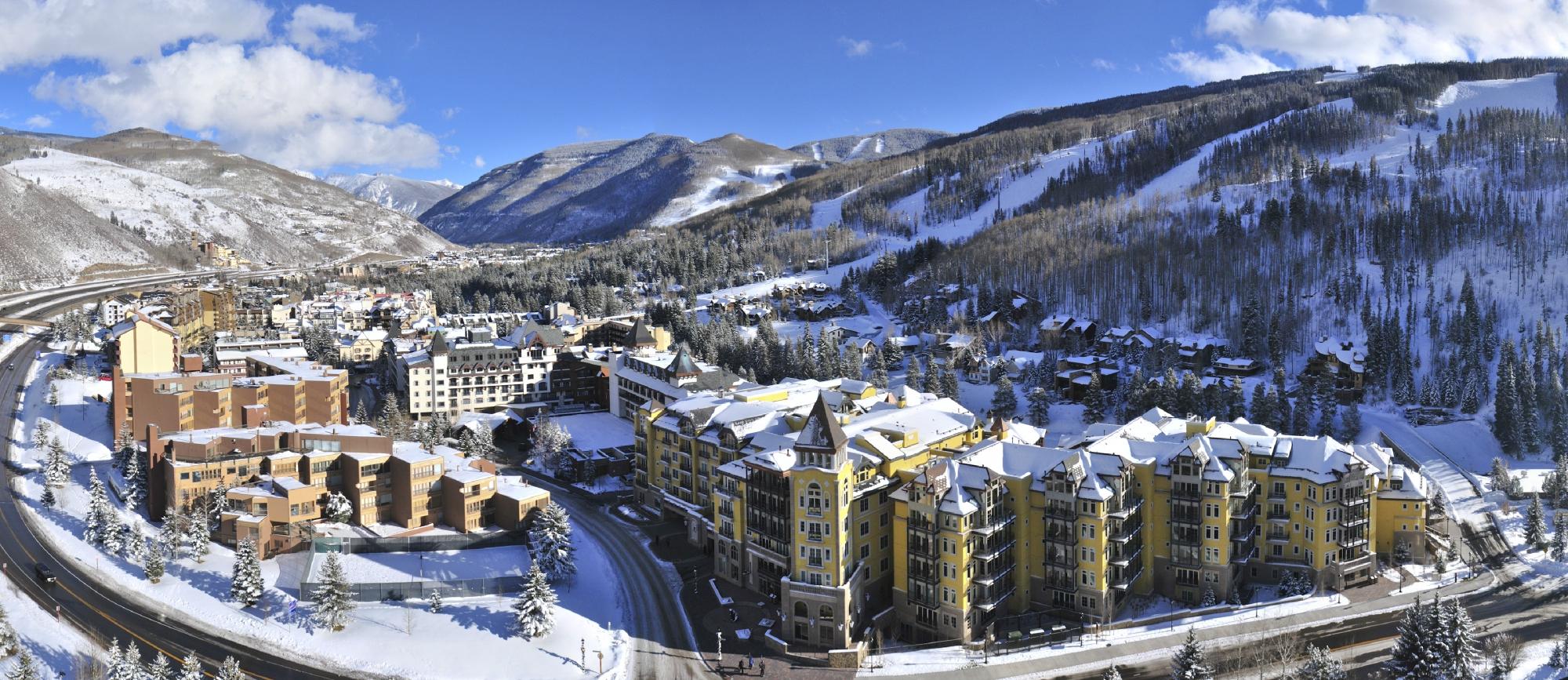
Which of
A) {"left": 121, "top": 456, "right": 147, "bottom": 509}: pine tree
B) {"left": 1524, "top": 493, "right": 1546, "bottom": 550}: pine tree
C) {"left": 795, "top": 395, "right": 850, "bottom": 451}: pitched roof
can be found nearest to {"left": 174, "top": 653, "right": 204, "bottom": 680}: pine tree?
{"left": 121, "top": 456, "right": 147, "bottom": 509}: pine tree

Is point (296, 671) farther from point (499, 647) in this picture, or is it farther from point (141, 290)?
point (141, 290)

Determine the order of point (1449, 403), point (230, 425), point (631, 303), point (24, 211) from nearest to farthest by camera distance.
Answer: point (230, 425) → point (1449, 403) → point (631, 303) → point (24, 211)

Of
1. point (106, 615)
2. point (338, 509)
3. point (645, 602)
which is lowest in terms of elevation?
point (645, 602)

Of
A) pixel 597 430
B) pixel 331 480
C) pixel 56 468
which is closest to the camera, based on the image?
pixel 331 480

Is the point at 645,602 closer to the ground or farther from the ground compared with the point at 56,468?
closer to the ground

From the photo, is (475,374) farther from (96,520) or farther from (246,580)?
(246,580)

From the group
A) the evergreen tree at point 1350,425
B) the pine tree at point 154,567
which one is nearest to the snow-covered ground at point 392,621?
the pine tree at point 154,567

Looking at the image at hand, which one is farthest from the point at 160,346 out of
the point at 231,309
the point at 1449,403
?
the point at 1449,403

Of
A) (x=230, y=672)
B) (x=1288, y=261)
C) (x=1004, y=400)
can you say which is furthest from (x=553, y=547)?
(x=1288, y=261)
